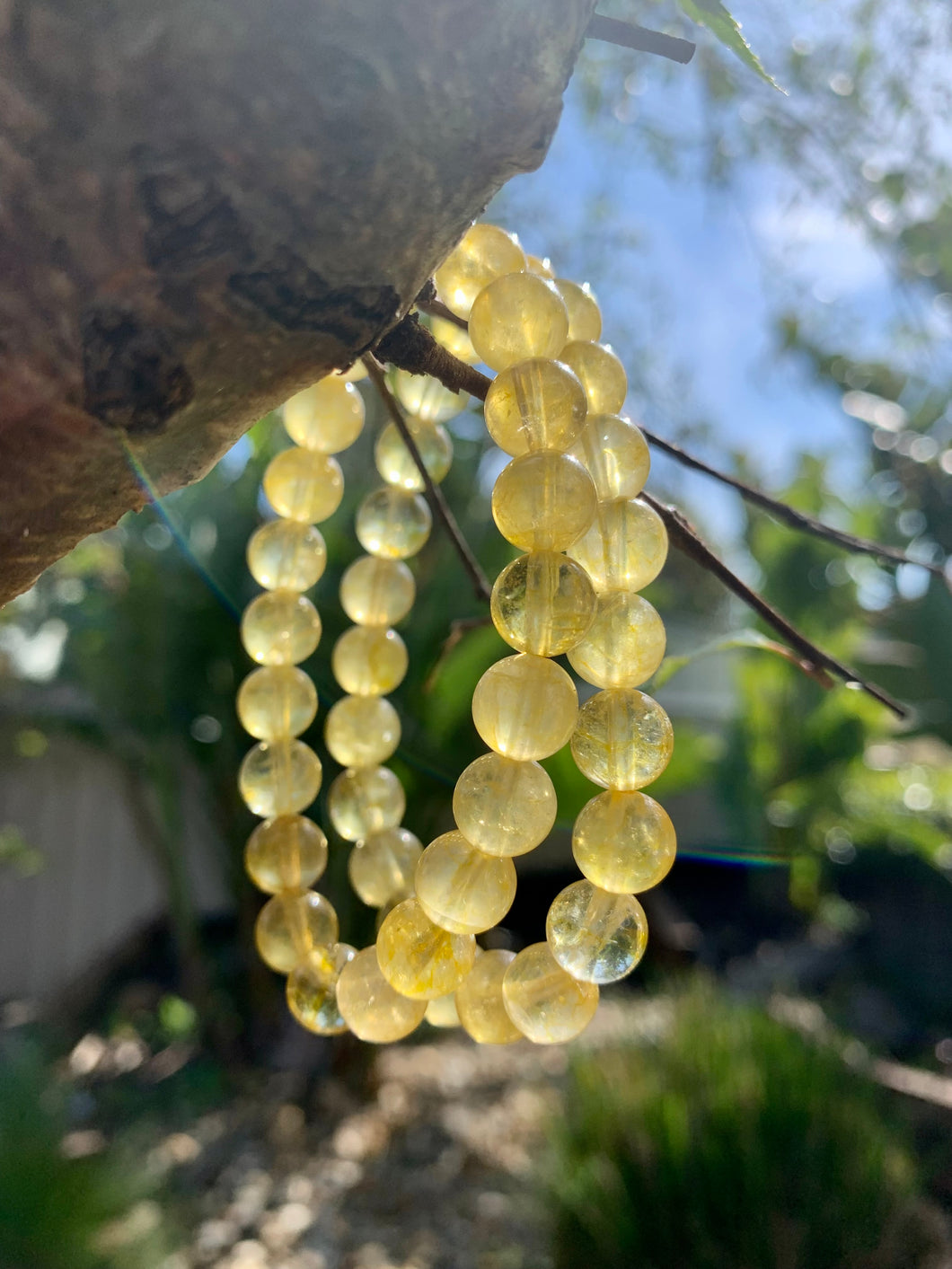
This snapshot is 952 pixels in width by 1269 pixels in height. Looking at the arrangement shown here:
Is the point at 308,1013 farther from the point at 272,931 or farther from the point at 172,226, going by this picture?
the point at 172,226

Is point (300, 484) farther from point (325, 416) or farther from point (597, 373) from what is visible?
point (597, 373)

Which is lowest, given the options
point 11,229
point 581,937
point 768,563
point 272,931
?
point 768,563

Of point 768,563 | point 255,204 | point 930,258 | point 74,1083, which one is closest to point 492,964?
point 255,204

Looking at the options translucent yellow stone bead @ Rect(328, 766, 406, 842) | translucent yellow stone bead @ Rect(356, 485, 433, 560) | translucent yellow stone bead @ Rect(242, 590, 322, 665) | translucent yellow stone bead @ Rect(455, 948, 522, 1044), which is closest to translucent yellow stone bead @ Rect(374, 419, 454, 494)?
translucent yellow stone bead @ Rect(356, 485, 433, 560)

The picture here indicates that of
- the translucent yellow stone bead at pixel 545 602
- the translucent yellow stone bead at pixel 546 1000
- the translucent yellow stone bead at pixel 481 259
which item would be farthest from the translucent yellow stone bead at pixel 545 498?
the translucent yellow stone bead at pixel 546 1000

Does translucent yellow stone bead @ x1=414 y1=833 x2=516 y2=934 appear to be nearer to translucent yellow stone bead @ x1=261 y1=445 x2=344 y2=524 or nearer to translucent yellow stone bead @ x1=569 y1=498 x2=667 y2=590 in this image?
translucent yellow stone bead @ x1=569 y1=498 x2=667 y2=590

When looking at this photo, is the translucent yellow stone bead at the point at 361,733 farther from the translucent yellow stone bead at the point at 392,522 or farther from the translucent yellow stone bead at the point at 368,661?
the translucent yellow stone bead at the point at 392,522
